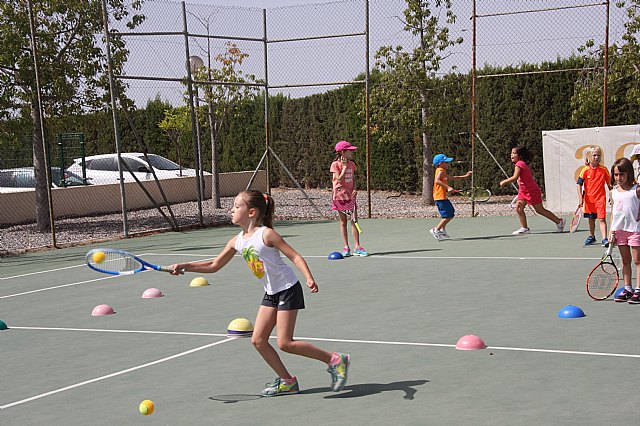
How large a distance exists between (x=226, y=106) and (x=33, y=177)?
526 centimetres

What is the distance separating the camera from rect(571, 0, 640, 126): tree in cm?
1695

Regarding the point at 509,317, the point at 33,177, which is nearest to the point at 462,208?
the point at 33,177

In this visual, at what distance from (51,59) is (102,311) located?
34.3ft

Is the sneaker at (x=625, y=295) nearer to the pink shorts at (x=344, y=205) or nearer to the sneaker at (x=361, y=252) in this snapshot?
the sneaker at (x=361, y=252)

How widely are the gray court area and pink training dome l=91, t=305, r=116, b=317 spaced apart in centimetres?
24

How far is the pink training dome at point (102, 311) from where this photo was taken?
924cm

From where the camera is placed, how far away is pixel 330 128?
28.0m

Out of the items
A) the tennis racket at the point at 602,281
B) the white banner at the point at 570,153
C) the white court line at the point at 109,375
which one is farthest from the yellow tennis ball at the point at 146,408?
the white banner at the point at 570,153

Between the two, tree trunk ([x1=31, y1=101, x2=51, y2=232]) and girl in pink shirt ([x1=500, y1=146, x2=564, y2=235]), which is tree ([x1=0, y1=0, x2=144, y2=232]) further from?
girl in pink shirt ([x1=500, y1=146, x2=564, y2=235])

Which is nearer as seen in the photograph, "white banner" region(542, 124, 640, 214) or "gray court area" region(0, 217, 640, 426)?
"gray court area" region(0, 217, 640, 426)

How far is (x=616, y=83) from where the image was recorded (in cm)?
1858

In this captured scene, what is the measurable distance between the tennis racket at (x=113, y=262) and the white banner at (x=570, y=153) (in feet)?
42.5

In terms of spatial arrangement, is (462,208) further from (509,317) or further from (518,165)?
(509,317)

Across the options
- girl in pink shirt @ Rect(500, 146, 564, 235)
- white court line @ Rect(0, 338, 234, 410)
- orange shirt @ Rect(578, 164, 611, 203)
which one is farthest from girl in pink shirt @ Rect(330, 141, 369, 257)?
white court line @ Rect(0, 338, 234, 410)
